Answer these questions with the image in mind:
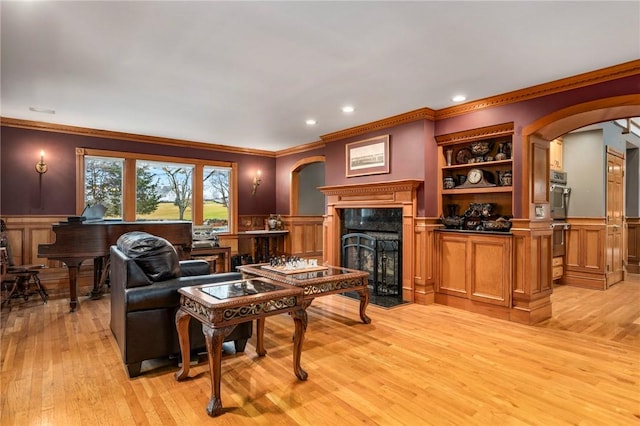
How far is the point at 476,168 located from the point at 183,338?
397cm

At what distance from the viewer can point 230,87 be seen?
3854 millimetres

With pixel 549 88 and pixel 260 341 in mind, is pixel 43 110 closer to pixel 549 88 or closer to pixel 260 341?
pixel 260 341

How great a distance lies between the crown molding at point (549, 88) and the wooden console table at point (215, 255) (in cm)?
401

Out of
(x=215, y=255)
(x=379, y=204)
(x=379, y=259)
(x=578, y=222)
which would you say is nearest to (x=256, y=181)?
(x=215, y=255)

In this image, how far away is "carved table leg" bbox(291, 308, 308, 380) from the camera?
2.51 m

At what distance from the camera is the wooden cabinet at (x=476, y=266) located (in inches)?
161

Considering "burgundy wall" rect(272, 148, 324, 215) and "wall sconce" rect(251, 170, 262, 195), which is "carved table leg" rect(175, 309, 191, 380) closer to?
"burgundy wall" rect(272, 148, 324, 215)

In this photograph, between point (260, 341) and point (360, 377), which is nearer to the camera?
point (360, 377)

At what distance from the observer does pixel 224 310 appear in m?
2.16

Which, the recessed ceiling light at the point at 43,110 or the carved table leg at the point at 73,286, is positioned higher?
the recessed ceiling light at the point at 43,110

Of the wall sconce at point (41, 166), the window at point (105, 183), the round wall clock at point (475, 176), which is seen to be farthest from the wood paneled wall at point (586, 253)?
the wall sconce at point (41, 166)

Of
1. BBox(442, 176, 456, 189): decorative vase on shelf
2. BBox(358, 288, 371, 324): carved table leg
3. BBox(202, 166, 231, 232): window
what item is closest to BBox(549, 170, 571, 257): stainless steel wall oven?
BBox(442, 176, 456, 189): decorative vase on shelf

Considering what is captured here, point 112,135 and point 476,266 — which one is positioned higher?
point 112,135

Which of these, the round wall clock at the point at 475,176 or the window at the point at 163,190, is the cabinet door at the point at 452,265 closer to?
the round wall clock at the point at 475,176
